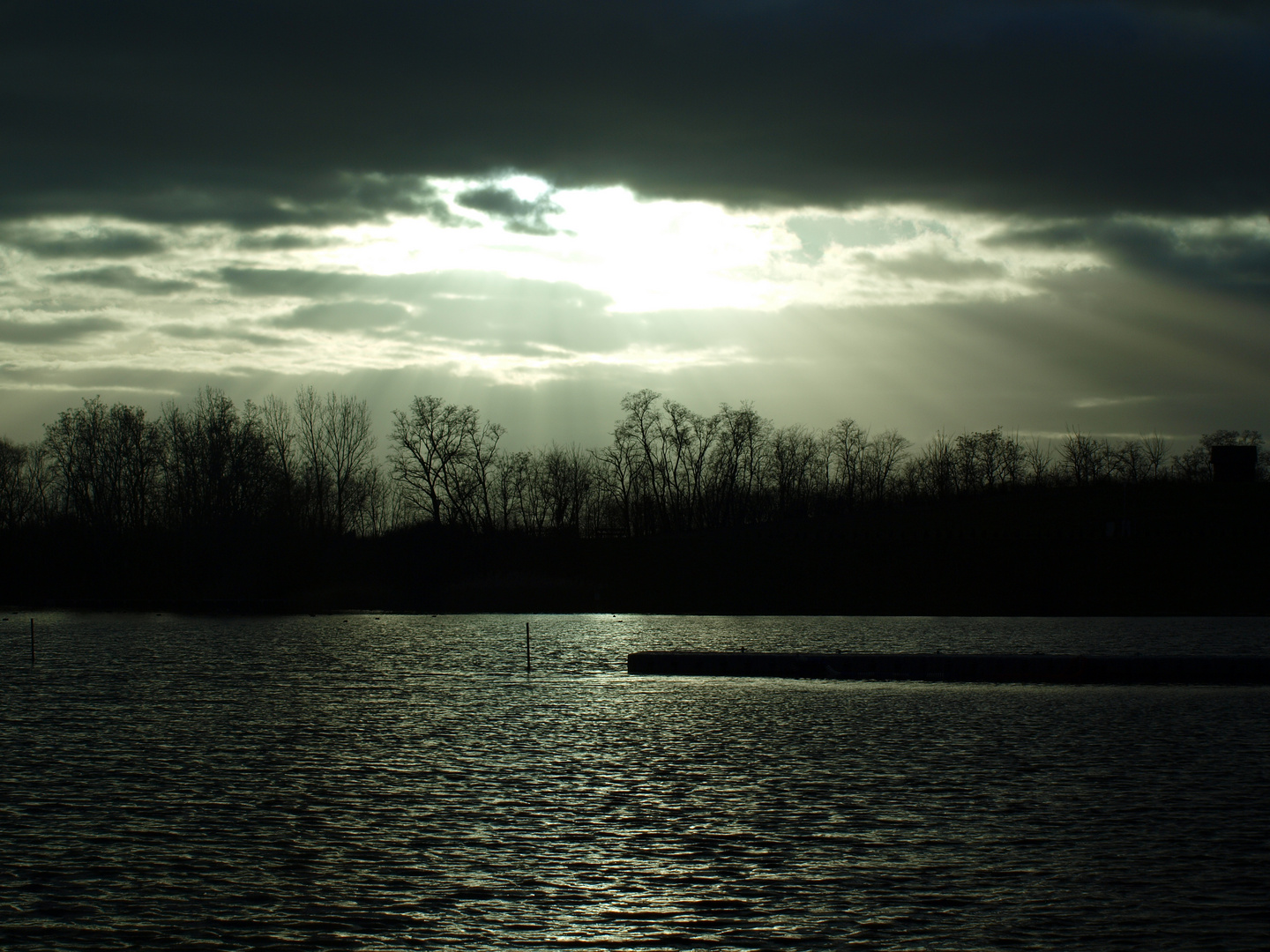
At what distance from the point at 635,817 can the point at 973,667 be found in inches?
856

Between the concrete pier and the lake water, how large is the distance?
2207 mm

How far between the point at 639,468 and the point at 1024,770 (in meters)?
117

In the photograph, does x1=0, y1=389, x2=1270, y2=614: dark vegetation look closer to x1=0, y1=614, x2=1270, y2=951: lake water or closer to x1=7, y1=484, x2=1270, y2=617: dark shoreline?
x1=7, y1=484, x2=1270, y2=617: dark shoreline

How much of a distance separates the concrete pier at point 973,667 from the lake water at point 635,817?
2207 millimetres

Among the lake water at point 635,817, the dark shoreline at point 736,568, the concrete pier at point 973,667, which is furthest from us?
the dark shoreline at point 736,568

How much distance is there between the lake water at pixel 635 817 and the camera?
1038cm

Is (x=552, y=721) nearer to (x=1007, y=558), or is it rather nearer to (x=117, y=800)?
Answer: (x=117, y=800)

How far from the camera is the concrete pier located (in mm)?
32344

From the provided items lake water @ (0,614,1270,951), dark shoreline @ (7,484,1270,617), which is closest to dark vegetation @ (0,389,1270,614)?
dark shoreline @ (7,484,1270,617)


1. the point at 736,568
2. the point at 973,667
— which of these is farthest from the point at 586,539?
the point at 973,667

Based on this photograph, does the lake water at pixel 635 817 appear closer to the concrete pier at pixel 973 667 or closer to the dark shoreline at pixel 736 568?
the concrete pier at pixel 973 667

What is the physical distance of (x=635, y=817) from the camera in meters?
14.8

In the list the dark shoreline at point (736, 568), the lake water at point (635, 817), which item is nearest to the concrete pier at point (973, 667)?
the lake water at point (635, 817)

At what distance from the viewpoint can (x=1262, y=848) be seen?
1283 cm
